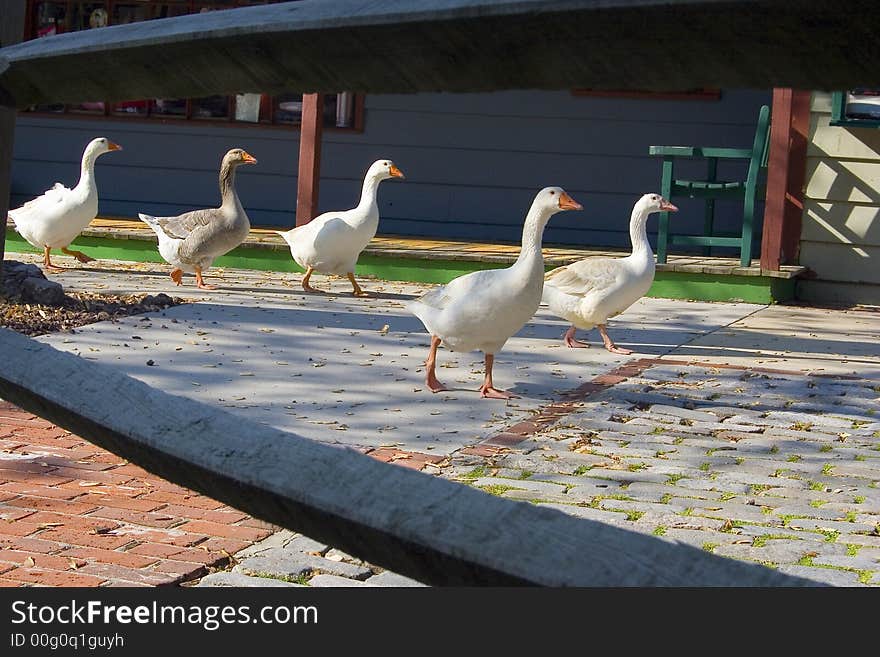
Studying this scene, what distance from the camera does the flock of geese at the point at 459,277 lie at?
22.6ft

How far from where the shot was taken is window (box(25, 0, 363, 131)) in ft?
48.0

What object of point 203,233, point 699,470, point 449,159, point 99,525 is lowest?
point 99,525

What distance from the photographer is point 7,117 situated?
4.87ft

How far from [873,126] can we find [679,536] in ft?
25.9

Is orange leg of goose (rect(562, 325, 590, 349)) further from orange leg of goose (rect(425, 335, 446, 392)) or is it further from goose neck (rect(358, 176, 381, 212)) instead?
goose neck (rect(358, 176, 381, 212))

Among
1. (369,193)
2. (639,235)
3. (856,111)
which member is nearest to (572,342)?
(639,235)

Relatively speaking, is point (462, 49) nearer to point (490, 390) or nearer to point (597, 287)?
point (490, 390)

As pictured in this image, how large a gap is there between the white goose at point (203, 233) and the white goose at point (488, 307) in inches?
162

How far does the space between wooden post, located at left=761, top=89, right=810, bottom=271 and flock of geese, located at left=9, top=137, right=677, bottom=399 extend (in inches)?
79.2

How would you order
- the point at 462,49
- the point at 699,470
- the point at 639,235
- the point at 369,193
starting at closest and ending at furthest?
the point at 462,49, the point at 699,470, the point at 639,235, the point at 369,193

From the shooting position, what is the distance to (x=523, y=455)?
5.63 metres

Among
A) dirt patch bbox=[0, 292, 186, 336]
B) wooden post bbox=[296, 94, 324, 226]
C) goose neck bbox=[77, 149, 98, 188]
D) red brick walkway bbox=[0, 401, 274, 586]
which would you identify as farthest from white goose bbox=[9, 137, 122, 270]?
red brick walkway bbox=[0, 401, 274, 586]

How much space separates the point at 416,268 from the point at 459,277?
4337 millimetres

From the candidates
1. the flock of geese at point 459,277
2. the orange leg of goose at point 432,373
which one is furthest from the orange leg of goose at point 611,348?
the orange leg of goose at point 432,373
